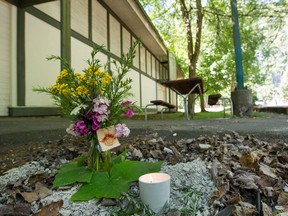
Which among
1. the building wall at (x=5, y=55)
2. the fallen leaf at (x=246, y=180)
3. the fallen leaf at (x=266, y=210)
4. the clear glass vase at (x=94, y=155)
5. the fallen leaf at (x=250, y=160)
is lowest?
the fallen leaf at (x=266, y=210)

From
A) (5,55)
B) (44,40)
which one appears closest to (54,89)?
(5,55)

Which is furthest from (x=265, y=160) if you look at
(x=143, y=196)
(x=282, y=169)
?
(x=143, y=196)

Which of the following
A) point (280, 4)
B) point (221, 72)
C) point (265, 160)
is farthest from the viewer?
point (221, 72)

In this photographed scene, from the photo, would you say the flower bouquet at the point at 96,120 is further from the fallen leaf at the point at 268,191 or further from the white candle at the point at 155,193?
the fallen leaf at the point at 268,191

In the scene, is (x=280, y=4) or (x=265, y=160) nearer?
(x=265, y=160)

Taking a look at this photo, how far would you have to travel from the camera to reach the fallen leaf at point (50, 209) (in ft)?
3.21

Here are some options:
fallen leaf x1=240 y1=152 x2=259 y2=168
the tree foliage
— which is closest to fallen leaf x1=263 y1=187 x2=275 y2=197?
fallen leaf x1=240 y1=152 x2=259 y2=168

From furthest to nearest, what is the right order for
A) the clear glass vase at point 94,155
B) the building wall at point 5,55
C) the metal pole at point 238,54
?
1. the metal pole at point 238,54
2. the building wall at point 5,55
3. the clear glass vase at point 94,155

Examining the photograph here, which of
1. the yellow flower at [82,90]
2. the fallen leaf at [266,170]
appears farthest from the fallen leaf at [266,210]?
the yellow flower at [82,90]

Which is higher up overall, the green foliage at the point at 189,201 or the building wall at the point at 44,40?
the building wall at the point at 44,40

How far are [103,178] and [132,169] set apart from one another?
0.48ft

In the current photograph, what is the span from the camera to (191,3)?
862 cm

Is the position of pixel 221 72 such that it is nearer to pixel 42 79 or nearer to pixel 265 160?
pixel 42 79

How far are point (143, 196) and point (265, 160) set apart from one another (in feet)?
2.92
